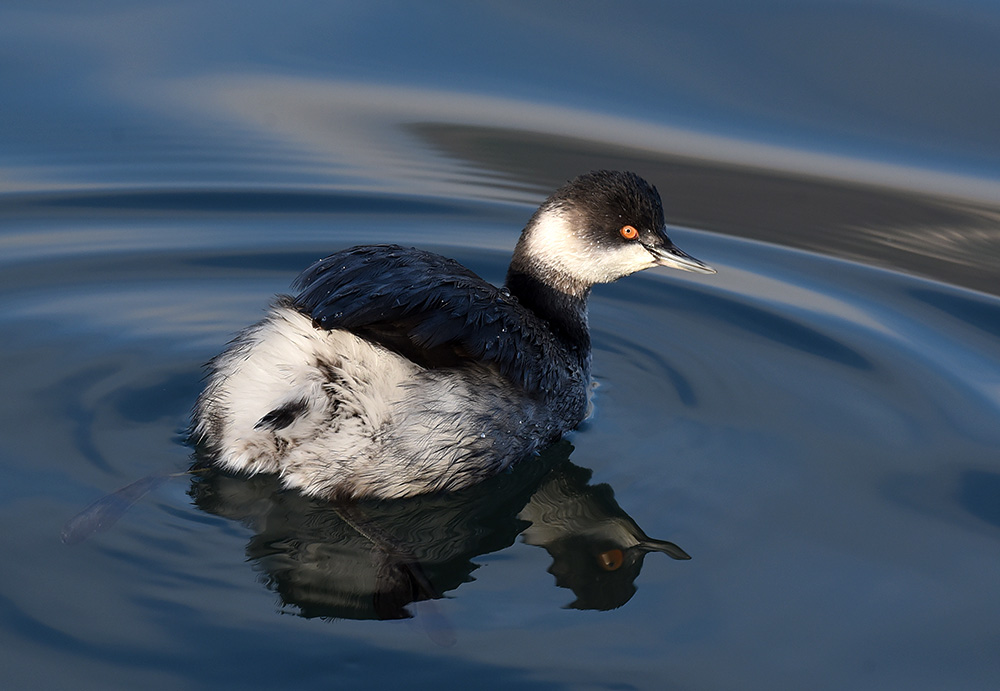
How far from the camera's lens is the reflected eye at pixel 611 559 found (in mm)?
4219

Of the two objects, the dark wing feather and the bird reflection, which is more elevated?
the dark wing feather

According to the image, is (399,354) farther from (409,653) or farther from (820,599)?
(820,599)

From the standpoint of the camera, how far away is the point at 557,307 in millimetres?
5406

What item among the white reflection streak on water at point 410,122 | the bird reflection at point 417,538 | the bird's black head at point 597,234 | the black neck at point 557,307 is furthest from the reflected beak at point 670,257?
the white reflection streak on water at point 410,122

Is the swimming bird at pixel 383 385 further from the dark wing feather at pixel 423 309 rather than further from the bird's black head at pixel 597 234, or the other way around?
the bird's black head at pixel 597 234

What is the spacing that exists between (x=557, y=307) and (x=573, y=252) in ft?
0.85

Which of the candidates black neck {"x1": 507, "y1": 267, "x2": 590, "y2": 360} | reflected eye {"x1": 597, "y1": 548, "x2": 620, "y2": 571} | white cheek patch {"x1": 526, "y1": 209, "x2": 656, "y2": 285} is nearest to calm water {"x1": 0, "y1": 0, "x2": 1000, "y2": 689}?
reflected eye {"x1": 597, "y1": 548, "x2": 620, "y2": 571}

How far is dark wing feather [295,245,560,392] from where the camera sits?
4.28 m

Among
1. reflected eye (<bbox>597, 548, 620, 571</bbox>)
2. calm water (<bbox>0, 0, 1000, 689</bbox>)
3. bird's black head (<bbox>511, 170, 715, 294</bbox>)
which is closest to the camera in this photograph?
calm water (<bbox>0, 0, 1000, 689</bbox>)

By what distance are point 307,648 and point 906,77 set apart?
245 inches

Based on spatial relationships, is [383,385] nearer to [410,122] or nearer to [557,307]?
[557,307]

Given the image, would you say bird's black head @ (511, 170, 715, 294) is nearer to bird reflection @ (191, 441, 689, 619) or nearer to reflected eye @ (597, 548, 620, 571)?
bird reflection @ (191, 441, 689, 619)

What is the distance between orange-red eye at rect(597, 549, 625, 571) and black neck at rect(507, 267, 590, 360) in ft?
4.00

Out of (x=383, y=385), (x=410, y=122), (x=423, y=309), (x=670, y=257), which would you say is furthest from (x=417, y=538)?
(x=410, y=122)
